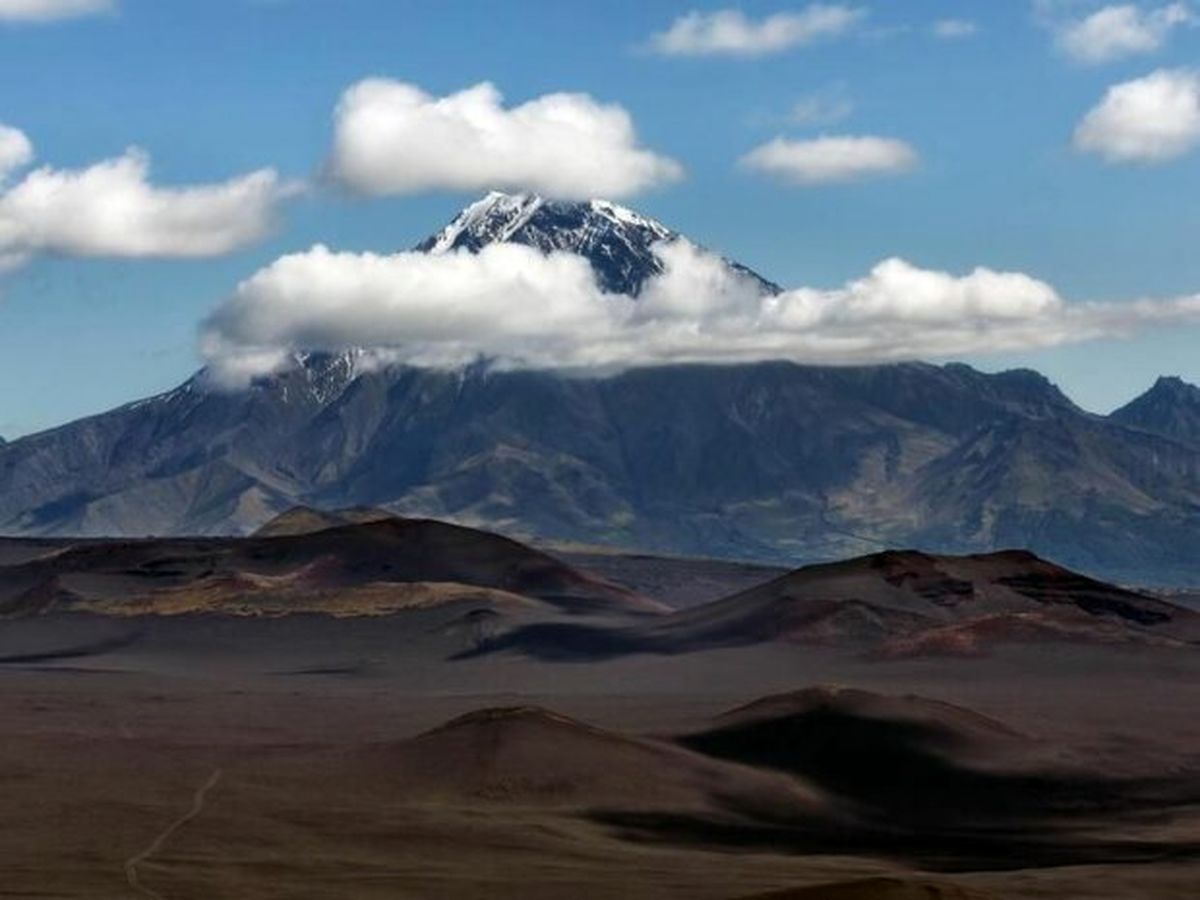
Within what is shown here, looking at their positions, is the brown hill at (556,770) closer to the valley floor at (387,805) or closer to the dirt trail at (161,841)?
the valley floor at (387,805)

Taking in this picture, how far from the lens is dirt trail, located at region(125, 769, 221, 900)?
80688mm

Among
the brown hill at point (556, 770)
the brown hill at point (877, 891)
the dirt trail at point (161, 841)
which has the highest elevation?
the brown hill at point (877, 891)

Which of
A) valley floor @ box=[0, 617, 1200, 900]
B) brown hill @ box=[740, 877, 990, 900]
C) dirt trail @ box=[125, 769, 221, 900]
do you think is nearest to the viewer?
brown hill @ box=[740, 877, 990, 900]

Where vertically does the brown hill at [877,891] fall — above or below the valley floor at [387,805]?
above

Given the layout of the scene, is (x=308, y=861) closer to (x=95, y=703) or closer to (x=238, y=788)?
(x=238, y=788)

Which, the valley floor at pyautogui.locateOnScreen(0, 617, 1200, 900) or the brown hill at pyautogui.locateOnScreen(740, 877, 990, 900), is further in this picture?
the valley floor at pyautogui.locateOnScreen(0, 617, 1200, 900)

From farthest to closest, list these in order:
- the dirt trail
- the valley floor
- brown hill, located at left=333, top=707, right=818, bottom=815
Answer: brown hill, located at left=333, top=707, right=818, bottom=815 < the valley floor < the dirt trail

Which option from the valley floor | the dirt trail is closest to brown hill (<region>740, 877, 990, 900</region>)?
the valley floor

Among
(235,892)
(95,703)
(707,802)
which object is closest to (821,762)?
→ (707,802)

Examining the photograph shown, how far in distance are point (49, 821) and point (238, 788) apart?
14241 mm

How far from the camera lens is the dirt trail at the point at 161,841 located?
80688mm

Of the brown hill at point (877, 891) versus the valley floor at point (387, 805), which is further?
the valley floor at point (387, 805)

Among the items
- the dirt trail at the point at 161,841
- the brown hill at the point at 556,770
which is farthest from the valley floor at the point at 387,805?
the brown hill at the point at 556,770

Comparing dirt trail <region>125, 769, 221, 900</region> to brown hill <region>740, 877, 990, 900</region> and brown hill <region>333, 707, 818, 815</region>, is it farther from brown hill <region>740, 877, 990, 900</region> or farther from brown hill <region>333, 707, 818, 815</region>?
brown hill <region>740, 877, 990, 900</region>
